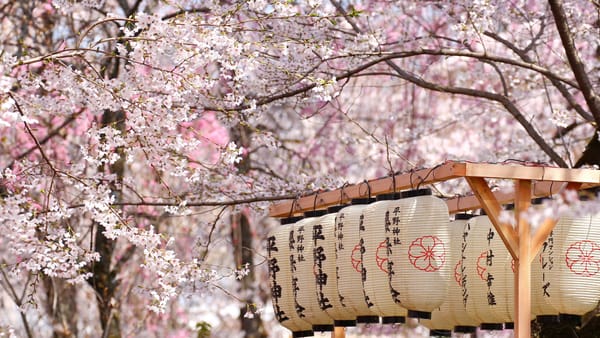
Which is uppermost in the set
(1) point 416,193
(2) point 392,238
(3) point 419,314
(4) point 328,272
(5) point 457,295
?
(1) point 416,193

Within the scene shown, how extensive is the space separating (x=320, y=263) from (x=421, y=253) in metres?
0.89

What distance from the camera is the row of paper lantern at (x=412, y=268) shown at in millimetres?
4883

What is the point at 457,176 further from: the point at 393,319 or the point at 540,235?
the point at 393,319

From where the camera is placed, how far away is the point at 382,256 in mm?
5051

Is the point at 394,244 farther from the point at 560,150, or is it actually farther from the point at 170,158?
the point at 560,150

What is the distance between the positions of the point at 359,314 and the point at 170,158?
1640 millimetres

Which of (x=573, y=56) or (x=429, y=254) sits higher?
(x=573, y=56)

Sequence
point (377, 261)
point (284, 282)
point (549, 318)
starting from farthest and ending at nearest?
point (284, 282) < point (549, 318) < point (377, 261)

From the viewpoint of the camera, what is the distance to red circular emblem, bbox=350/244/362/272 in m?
5.25

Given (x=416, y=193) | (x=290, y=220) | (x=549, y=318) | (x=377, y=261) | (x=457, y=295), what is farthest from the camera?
(x=290, y=220)

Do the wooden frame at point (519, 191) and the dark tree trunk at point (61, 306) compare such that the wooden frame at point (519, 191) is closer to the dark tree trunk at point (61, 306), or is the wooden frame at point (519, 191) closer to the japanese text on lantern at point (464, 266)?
the japanese text on lantern at point (464, 266)

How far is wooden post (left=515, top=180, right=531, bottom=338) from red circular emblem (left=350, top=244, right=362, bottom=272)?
2.73ft

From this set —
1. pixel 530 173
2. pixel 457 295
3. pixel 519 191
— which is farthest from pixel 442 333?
pixel 530 173

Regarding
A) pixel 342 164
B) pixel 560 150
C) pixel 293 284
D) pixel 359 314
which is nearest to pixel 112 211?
pixel 293 284
